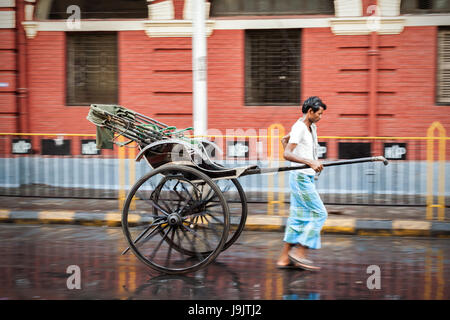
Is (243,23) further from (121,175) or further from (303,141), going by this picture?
(303,141)

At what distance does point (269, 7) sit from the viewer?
10383 millimetres

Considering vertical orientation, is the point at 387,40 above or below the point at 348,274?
above

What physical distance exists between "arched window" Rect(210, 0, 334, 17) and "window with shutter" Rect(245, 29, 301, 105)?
38 cm

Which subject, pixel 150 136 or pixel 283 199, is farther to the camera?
pixel 283 199

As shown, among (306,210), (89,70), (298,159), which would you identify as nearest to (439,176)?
(306,210)

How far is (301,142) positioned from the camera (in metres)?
5.41

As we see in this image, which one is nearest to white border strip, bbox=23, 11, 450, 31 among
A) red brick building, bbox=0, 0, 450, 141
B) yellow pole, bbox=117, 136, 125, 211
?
red brick building, bbox=0, 0, 450, 141

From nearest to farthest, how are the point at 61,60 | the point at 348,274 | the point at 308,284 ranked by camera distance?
the point at 308,284 < the point at 348,274 < the point at 61,60

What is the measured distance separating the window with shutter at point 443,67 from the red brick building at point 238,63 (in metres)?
0.02

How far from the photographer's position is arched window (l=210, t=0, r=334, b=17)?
33.7ft

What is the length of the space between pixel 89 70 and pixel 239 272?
7000mm

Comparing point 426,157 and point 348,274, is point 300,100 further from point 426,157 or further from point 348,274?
point 348,274
